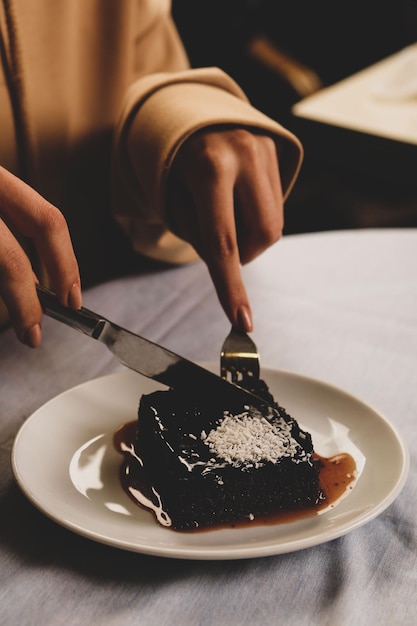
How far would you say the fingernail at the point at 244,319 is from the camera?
2.65 feet

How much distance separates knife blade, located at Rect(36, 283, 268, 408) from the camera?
0.70 meters

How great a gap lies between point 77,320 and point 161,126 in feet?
1.19

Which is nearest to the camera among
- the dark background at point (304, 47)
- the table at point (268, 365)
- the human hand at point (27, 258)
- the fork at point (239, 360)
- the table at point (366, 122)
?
the table at point (268, 365)

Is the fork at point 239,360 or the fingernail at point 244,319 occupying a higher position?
the fingernail at point 244,319

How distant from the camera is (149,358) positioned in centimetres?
71

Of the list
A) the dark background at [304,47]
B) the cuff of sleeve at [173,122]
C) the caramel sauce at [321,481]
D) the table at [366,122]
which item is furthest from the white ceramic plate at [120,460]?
the dark background at [304,47]

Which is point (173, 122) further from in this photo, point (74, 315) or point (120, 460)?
point (120, 460)

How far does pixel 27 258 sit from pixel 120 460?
0.21 meters

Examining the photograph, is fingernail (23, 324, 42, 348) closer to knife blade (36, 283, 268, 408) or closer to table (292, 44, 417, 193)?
knife blade (36, 283, 268, 408)

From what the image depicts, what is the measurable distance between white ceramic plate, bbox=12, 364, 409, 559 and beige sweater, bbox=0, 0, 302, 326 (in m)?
0.32

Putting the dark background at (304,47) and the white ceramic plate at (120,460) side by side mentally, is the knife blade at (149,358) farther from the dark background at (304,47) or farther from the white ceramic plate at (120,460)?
the dark background at (304,47)

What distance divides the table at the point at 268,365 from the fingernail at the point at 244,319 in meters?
0.09

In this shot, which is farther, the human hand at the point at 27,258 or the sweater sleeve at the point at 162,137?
the sweater sleeve at the point at 162,137

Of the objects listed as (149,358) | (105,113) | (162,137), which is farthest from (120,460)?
(105,113)
